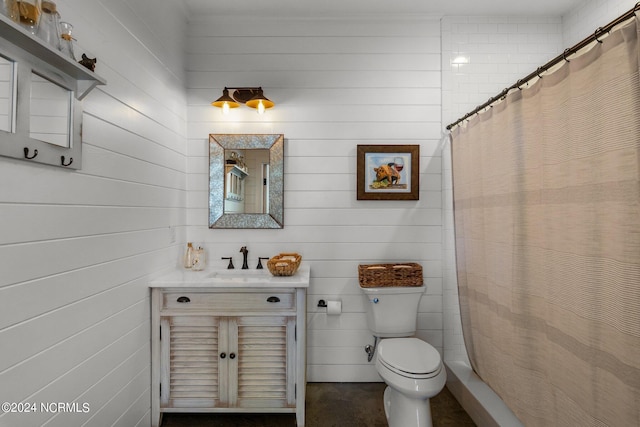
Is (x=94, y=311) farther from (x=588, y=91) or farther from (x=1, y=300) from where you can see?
(x=588, y=91)

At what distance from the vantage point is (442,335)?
97.3 inches

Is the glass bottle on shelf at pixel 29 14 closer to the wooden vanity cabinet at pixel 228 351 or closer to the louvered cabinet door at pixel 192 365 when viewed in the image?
the wooden vanity cabinet at pixel 228 351

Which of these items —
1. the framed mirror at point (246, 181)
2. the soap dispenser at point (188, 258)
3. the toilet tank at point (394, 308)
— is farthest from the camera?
the framed mirror at point (246, 181)

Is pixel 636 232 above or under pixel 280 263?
above

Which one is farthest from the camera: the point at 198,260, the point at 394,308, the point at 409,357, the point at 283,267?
the point at 198,260

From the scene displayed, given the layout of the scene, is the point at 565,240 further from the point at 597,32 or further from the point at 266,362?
the point at 266,362

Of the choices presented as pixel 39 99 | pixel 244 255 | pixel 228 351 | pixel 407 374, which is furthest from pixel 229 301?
pixel 39 99

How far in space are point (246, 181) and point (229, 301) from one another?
36.3 inches

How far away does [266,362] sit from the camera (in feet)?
6.29

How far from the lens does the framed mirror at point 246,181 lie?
2408mm

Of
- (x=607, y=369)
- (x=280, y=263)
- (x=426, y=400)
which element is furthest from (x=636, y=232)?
(x=280, y=263)

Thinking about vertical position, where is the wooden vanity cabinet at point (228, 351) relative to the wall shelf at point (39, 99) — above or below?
below

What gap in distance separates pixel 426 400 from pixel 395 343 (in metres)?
0.32

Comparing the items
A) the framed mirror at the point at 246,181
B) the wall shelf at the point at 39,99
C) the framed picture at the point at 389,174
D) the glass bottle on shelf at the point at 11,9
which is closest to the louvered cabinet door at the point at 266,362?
the framed mirror at the point at 246,181
